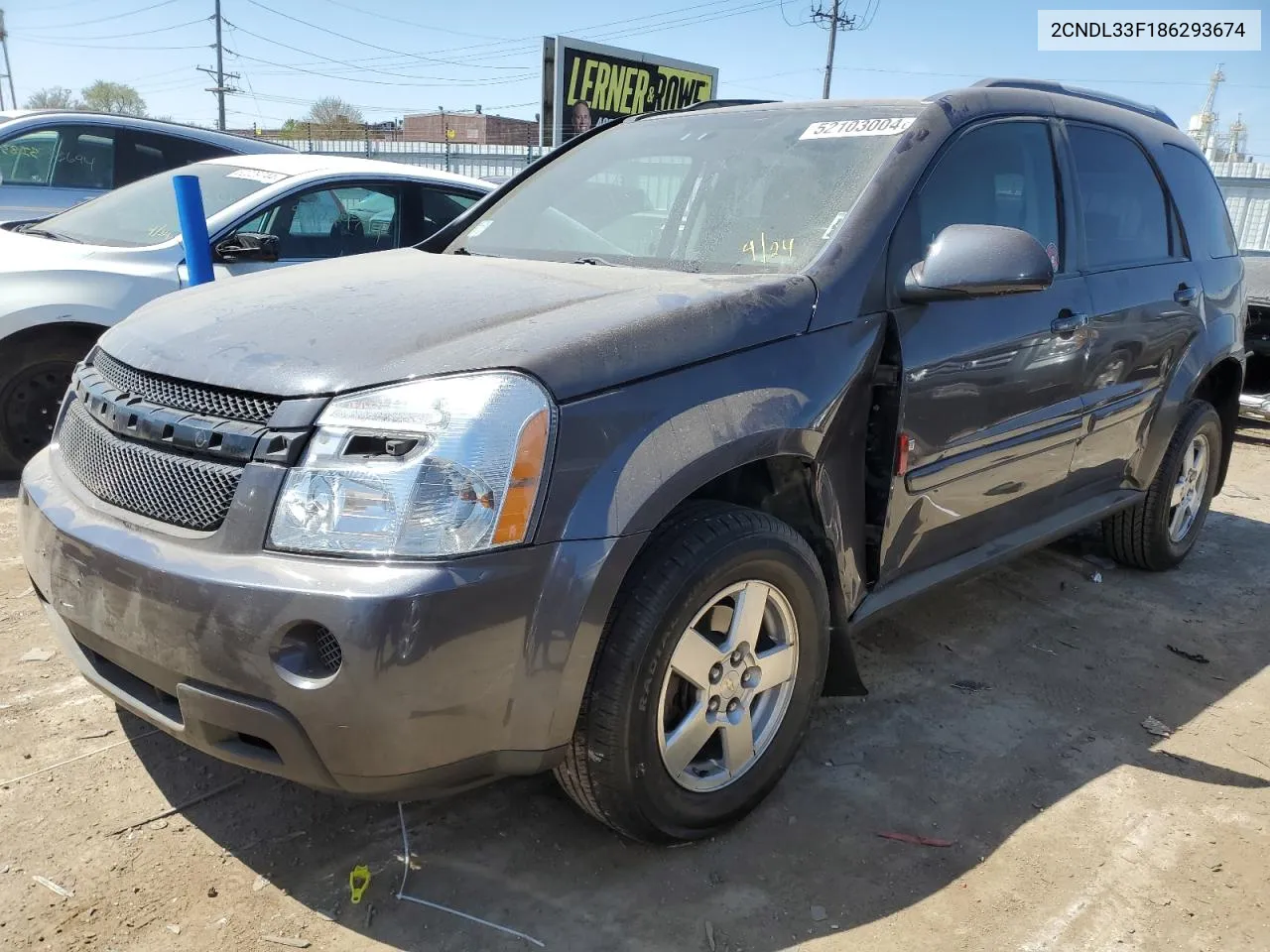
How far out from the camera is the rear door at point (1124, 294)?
11.5 ft

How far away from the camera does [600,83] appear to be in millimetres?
17078

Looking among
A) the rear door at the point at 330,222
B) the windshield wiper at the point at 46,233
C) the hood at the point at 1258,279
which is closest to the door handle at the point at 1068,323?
the rear door at the point at 330,222

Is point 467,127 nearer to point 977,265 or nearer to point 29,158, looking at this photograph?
point 29,158

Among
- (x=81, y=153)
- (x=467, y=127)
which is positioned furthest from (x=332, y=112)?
(x=81, y=153)

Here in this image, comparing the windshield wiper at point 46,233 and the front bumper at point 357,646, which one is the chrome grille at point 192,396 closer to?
the front bumper at point 357,646

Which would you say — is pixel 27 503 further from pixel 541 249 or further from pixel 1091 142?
pixel 1091 142

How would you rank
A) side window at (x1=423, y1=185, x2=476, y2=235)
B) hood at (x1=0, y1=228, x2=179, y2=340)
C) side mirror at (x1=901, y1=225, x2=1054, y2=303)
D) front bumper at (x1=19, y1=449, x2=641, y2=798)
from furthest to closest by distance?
side window at (x1=423, y1=185, x2=476, y2=235), hood at (x1=0, y1=228, x2=179, y2=340), side mirror at (x1=901, y1=225, x2=1054, y2=303), front bumper at (x1=19, y1=449, x2=641, y2=798)

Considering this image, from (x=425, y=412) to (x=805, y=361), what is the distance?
100cm

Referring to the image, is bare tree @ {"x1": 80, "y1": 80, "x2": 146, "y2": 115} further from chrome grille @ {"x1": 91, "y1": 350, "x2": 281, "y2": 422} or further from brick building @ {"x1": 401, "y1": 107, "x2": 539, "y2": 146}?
chrome grille @ {"x1": 91, "y1": 350, "x2": 281, "y2": 422}

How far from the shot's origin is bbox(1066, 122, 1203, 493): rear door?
3498 millimetres

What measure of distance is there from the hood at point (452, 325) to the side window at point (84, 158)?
557 centimetres

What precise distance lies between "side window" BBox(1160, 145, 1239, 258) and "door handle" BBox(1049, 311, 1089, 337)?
127 cm

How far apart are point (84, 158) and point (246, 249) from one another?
3626mm

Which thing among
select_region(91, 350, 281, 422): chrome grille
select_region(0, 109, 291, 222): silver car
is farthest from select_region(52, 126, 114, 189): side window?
select_region(91, 350, 281, 422): chrome grille
